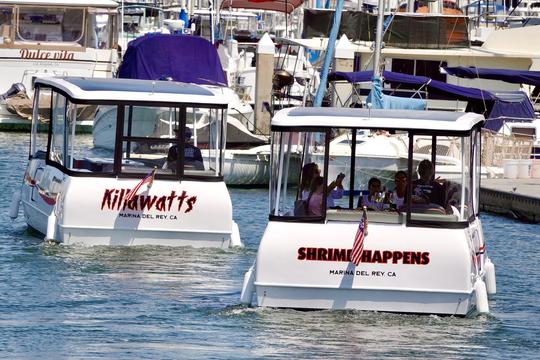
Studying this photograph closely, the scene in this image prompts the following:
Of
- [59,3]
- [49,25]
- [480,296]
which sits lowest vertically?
[480,296]

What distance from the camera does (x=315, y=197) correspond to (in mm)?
15945

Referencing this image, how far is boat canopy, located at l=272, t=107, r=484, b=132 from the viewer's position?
15727 mm

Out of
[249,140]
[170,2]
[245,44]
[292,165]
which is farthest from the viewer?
[170,2]

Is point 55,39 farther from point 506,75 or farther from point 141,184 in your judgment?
point 141,184

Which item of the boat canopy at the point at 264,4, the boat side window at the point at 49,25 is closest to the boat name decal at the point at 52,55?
the boat side window at the point at 49,25

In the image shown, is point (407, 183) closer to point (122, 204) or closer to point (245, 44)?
point (122, 204)

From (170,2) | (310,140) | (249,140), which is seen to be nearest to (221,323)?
(310,140)

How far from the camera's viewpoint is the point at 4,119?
4588 centimetres

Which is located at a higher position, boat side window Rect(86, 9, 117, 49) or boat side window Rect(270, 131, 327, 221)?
boat side window Rect(86, 9, 117, 49)

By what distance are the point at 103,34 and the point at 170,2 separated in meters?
25.9

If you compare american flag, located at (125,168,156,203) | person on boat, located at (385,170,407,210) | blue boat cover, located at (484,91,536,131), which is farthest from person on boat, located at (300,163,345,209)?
blue boat cover, located at (484,91,536,131)

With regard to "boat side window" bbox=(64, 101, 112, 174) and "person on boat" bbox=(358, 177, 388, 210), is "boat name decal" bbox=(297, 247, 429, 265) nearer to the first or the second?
"person on boat" bbox=(358, 177, 388, 210)

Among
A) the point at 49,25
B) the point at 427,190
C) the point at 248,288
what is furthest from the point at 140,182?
the point at 49,25

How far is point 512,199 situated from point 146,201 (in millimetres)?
10337
